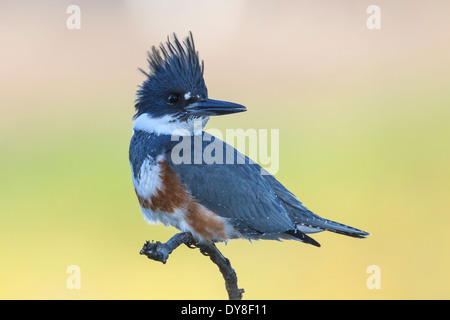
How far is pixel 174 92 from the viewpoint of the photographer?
2490 mm

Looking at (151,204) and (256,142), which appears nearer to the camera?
(151,204)

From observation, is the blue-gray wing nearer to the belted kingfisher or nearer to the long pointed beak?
the belted kingfisher

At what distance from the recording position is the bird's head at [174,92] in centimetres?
246

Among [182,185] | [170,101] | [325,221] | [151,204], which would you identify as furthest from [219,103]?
[325,221]

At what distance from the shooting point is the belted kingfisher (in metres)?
2.38

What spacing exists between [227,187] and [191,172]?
190 millimetres

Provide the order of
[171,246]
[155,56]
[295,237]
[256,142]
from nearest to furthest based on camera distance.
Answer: [171,246] < [295,237] < [155,56] < [256,142]

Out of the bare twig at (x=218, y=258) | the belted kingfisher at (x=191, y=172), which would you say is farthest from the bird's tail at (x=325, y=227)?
the bare twig at (x=218, y=258)

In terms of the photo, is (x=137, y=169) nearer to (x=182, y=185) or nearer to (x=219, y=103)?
(x=182, y=185)

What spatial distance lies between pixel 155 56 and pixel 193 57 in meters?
0.19

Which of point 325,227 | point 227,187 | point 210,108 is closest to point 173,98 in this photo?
point 210,108

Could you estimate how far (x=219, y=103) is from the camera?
2406 mm

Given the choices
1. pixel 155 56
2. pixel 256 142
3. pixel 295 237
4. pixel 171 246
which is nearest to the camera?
pixel 171 246

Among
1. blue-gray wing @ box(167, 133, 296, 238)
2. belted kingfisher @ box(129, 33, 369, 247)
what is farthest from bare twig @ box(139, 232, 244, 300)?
blue-gray wing @ box(167, 133, 296, 238)
